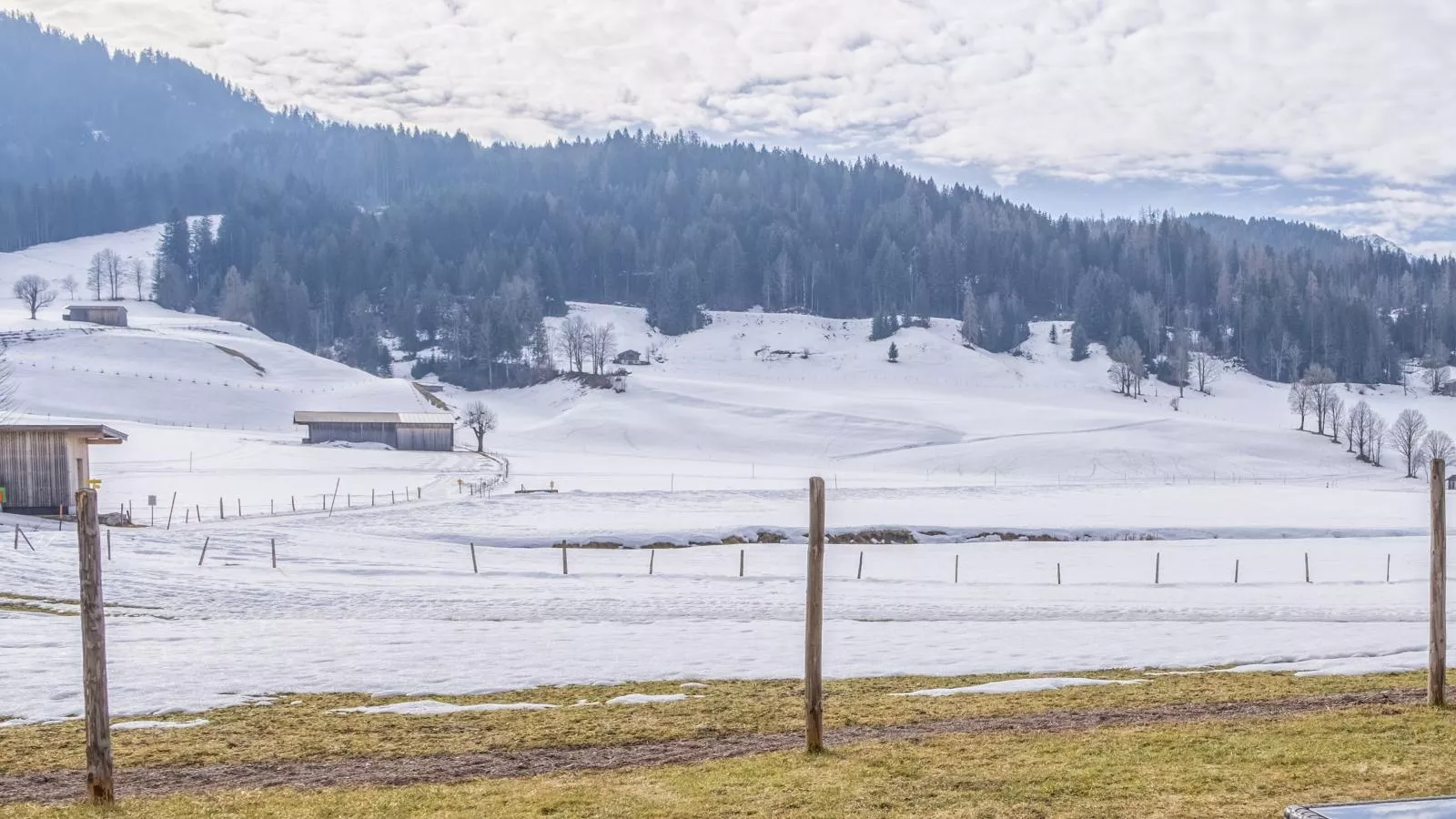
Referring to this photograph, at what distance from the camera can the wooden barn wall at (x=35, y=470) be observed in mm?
44906

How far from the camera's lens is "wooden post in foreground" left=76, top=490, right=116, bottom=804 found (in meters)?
11.2

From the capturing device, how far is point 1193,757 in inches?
470

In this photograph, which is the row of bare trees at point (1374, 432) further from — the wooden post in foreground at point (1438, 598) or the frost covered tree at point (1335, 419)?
the wooden post in foreground at point (1438, 598)

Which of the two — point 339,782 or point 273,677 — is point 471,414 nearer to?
point 273,677

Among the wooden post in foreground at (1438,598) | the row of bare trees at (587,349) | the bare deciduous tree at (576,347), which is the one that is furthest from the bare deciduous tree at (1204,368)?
the wooden post in foreground at (1438,598)

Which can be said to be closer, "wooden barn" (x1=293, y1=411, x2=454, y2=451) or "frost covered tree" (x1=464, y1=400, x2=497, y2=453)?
"wooden barn" (x1=293, y1=411, x2=454, y2=451)

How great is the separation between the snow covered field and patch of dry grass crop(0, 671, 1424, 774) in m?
1.74

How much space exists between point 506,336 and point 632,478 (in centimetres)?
8050

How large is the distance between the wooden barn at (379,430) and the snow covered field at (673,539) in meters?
3.97

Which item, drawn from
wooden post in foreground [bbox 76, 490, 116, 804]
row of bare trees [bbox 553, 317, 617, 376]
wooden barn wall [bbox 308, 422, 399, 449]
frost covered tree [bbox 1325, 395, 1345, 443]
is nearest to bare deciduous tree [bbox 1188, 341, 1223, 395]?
frost covered tree [bbox 1325, 395, 1345, 443]

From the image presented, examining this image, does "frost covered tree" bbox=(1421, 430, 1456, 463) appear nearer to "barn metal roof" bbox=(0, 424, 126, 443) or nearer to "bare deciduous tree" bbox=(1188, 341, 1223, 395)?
"bare deciduous tree" bbox=(1188, 341, 1223, 395)

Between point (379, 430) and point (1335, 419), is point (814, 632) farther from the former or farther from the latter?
point (1335, 419)

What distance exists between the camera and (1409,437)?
3959 inches

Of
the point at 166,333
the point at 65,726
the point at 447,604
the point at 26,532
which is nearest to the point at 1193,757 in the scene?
the point at 65,726
